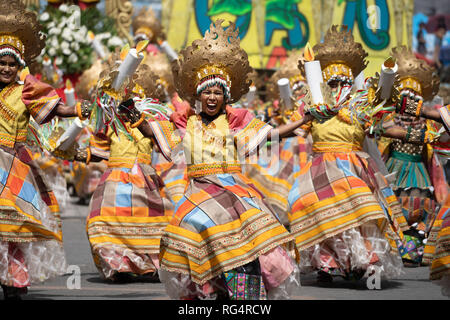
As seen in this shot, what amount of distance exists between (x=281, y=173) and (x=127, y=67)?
25.4 feet

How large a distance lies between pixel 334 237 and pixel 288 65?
17.9 ft

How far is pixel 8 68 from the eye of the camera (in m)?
7.17

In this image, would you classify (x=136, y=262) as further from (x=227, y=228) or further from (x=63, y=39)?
(x=63, y=39)

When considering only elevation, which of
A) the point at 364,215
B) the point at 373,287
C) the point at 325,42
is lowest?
the point at 373,287

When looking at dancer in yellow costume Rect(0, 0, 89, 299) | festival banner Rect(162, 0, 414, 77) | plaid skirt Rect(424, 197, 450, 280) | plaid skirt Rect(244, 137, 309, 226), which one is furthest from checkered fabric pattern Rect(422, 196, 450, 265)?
festival banner Rect(162, 0, 414, 77)

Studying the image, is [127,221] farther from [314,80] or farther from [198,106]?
[314,80]

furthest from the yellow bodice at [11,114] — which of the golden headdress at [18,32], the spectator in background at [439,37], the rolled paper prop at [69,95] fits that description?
the spectator in background at [439,37]

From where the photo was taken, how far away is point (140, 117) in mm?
6762

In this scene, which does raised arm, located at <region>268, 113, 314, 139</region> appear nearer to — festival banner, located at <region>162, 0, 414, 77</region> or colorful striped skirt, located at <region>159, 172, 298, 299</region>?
colorful striped skirt, located at <region>159, 172, 298, 299</region>

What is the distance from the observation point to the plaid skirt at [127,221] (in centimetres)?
920

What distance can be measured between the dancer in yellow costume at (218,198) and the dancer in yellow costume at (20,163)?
82 cm

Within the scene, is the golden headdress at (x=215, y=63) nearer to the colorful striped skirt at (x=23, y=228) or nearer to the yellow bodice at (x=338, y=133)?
the colorful striped skirt at (x=23, y=228)

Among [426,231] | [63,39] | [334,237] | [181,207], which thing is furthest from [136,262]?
[63,39]

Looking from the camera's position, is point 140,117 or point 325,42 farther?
point 325,42
